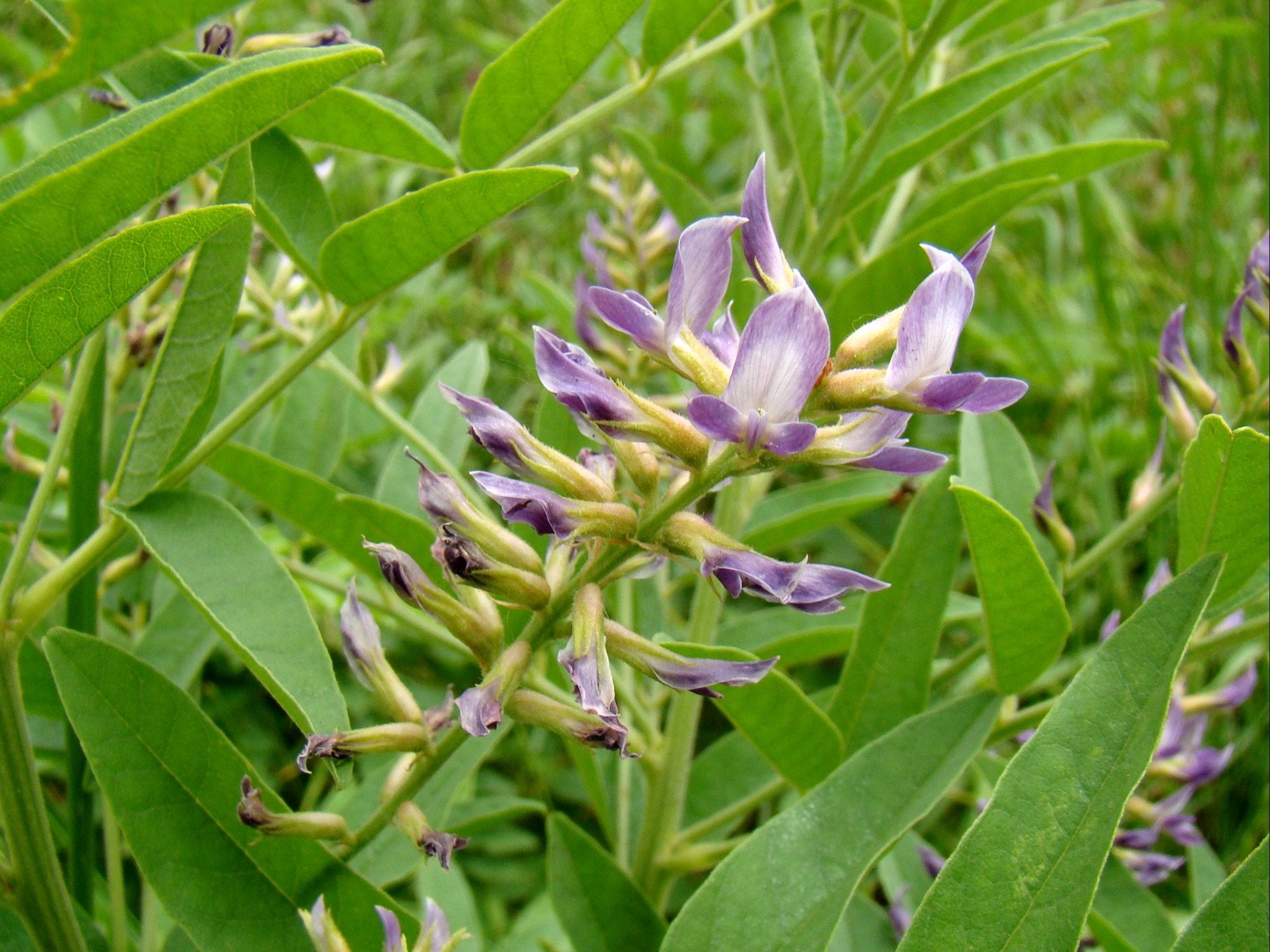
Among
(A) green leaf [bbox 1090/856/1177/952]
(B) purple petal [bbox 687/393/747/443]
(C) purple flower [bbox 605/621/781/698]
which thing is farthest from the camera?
(A) green leaf [bbox 1090/856/1177/952]

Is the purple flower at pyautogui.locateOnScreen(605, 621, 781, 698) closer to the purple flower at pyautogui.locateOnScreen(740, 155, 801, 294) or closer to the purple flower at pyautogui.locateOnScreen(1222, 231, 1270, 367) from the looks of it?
the purple flower at pyautogui.locateOnScreen(740, 155, 801, 294)

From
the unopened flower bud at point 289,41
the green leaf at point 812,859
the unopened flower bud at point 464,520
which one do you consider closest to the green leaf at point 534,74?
the unopened flower bud at point 289,41

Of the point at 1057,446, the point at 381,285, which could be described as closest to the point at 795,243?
the point at 381,285

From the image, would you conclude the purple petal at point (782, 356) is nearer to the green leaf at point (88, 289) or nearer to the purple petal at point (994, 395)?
the purple petal at point (994, 395)

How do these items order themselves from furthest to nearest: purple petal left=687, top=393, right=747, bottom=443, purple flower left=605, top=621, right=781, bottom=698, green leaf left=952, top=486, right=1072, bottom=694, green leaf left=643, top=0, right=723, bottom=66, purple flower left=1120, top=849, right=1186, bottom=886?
purple flower left=1120, top=849, right=1186, bottom=886 → green leaf left=643, top=0, right=723, bottom=66 → green leaf left=952, top=486, right=1072, bottom=694 → purple flower left=605, top=621, right=781, bottom=698 → purple petal left=687, top=393, right=747, bottom=443

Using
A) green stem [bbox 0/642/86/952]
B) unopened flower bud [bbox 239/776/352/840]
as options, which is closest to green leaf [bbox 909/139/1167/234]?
unopened flower bud [bbox 239/776/352/840]

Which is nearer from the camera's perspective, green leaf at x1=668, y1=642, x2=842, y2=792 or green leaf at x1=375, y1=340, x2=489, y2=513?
green leaf at x1=668, y1=642, x2=842, y2=792
